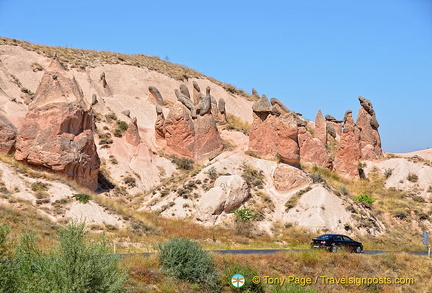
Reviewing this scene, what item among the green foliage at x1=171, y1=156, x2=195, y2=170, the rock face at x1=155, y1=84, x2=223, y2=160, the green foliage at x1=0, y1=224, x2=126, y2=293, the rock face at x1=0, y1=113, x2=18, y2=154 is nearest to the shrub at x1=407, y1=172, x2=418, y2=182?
the rock face at x1=155, y1=84, x2=223, y2=160

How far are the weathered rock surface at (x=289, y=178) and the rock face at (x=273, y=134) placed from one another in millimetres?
959

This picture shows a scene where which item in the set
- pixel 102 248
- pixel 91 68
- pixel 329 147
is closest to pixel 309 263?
pixel 102 248

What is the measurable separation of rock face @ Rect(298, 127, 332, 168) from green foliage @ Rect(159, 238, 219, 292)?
27.7 meters

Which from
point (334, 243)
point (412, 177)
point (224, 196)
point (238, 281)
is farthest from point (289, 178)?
point (238, 281)

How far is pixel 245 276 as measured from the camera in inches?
751

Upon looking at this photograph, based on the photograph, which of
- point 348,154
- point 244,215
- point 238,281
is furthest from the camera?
point 348,154

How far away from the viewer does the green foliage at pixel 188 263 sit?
18.6m

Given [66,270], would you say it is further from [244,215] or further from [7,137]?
[7,137]

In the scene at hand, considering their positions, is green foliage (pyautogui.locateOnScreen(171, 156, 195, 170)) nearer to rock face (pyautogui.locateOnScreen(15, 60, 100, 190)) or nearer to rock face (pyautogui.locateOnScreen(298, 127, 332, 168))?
rock face (pyautogui.locateOnScreen(15, 60, 100, 190))

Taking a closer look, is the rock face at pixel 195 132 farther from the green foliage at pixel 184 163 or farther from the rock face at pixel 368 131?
the rock face at pixel 368 131

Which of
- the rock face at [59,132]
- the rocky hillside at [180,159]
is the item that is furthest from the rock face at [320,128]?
the rock face at [59,132]

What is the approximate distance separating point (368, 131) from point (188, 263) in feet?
122

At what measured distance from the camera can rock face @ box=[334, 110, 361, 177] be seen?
4709 cm

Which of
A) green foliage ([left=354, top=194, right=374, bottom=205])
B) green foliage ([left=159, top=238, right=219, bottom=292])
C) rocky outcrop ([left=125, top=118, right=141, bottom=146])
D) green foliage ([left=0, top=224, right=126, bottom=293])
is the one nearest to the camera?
green foliage ([left=0, top=224, right=126, bottom=293])
